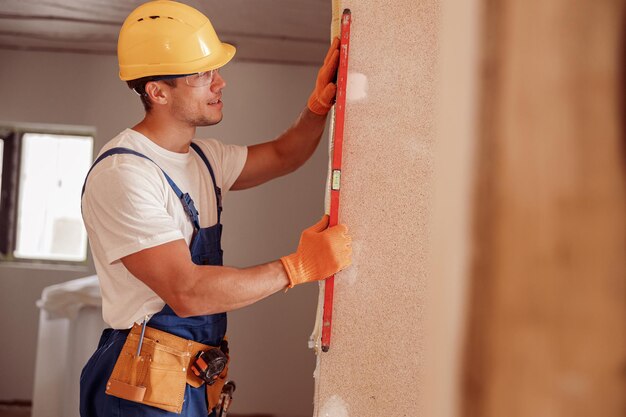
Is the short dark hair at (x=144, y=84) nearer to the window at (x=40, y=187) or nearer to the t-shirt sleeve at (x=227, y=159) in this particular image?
the t-shirt sleeve at (x=227, y=159)

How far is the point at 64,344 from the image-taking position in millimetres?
3078

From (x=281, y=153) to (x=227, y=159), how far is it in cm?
17

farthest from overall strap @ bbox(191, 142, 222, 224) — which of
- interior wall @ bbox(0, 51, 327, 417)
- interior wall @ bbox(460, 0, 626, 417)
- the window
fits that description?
the window

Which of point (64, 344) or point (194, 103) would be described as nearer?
point (194, 103)

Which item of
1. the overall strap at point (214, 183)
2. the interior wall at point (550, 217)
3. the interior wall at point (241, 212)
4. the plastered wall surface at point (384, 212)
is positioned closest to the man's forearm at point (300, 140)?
the overall strap at point (214, 183)

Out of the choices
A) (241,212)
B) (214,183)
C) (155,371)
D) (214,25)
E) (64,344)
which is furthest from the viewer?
(241,212)

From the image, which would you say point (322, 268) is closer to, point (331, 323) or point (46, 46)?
point (331, 323)

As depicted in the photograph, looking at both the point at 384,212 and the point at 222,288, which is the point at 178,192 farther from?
the point at 384,212

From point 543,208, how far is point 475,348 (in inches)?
1.7

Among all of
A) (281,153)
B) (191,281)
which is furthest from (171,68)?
(191,281)

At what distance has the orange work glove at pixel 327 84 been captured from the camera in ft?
4.61

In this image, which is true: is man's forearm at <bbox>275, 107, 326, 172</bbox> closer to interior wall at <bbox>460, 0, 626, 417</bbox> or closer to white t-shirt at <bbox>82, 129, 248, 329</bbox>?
white t-shirt at <bbox>82, 129, 248, 329</bbox>

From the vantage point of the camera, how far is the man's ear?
1.55m

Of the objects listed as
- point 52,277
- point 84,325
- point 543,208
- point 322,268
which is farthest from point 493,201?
point 52,277
